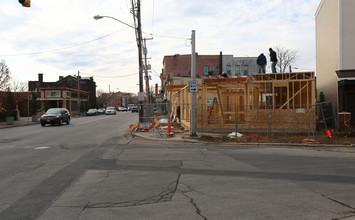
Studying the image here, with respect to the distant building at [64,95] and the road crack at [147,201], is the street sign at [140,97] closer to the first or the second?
the road crack at [147,201]

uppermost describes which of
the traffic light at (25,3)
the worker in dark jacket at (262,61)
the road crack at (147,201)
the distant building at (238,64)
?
the distant building at (238,64)

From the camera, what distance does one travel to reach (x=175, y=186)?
636cm

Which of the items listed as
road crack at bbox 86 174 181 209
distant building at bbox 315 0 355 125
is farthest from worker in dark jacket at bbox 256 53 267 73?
road crack at bbox 86 174 181 209

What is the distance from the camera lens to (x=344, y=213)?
15.7 ft

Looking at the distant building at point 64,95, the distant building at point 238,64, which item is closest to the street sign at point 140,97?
the distant building at point 64,95

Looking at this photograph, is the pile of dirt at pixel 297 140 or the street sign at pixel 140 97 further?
the street sign at pixel 140 97

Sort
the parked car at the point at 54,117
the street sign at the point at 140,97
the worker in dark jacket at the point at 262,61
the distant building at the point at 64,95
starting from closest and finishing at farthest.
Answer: the worker in dark jacket at the point at 262,61 < the street sign at the point at 140,97 < the parked car at the point at 54,117 < the distant building at the point at 64,95

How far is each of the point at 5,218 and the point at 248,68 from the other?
226 feet

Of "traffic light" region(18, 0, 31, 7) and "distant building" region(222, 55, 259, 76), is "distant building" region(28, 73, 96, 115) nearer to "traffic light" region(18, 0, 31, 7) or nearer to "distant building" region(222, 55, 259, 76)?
"distant building" region(222, 55, 259, 76)

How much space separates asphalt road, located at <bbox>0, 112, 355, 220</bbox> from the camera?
4.82 meters

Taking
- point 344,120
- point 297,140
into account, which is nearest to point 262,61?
point 344,120

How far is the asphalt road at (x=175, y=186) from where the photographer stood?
4.82m

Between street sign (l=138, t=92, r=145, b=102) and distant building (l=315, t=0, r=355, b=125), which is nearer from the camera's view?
distant building (l=315, t=0, r=355, b=125)

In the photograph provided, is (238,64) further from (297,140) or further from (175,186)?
(175,186)
